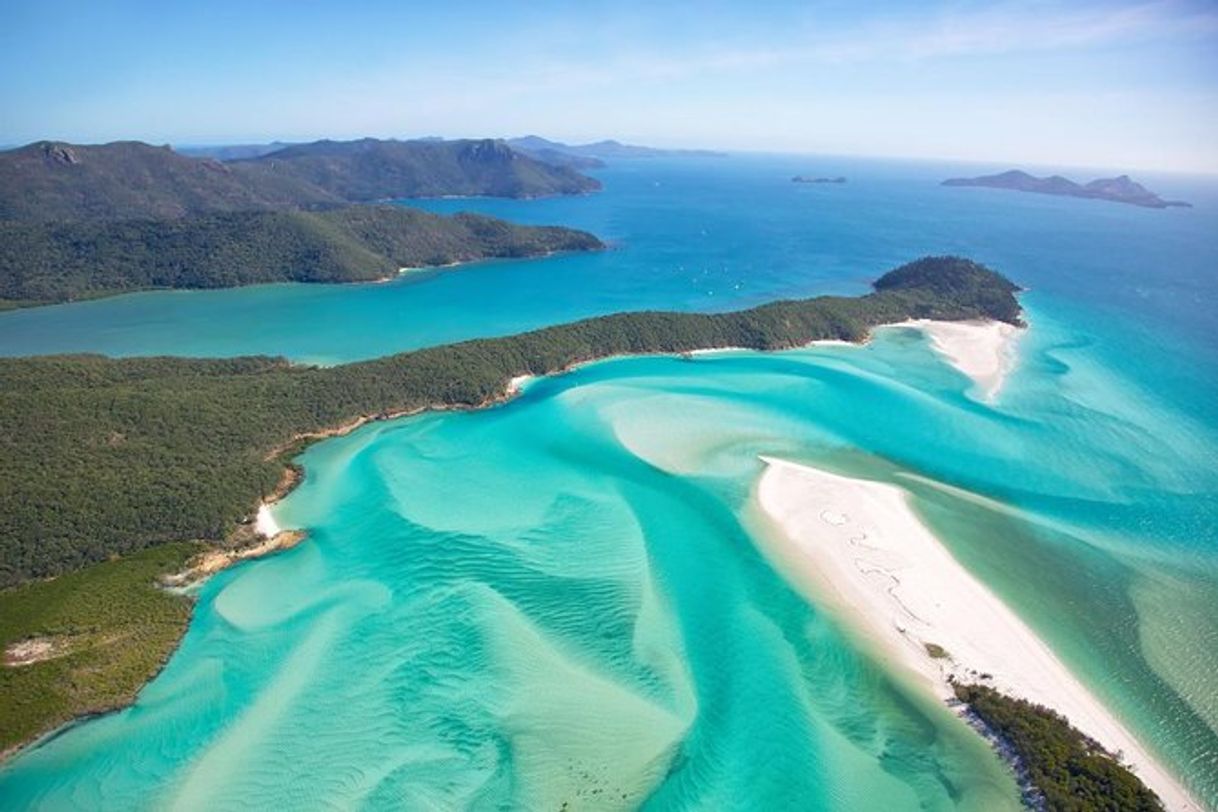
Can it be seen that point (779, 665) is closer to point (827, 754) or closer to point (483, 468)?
point (827, 754)

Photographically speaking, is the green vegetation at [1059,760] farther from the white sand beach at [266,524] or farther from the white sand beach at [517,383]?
the white sand beach at [517,383]

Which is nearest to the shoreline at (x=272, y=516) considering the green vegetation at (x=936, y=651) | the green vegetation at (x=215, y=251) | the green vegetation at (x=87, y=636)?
the green vegetation at (x=87, y=636)

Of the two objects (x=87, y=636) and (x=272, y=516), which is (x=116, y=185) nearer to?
(x=272, y=516)

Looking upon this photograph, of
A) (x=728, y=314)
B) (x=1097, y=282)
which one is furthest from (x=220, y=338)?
(x=1097, y=282)

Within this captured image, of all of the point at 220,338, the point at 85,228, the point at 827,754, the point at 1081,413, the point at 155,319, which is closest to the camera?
the point at 827,754

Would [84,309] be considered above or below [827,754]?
above

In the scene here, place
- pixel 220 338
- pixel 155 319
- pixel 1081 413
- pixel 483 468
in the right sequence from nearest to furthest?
pixel 483 468 → pixel 1081 413 → pixel 220 338 → pixel 155 319

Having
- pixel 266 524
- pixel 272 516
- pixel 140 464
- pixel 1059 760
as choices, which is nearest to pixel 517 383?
pixel 272 516

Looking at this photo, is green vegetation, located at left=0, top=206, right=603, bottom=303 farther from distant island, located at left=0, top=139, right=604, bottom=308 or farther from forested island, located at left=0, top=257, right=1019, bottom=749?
forested island, located at left=0, top=257, right=1019, bottom=749
